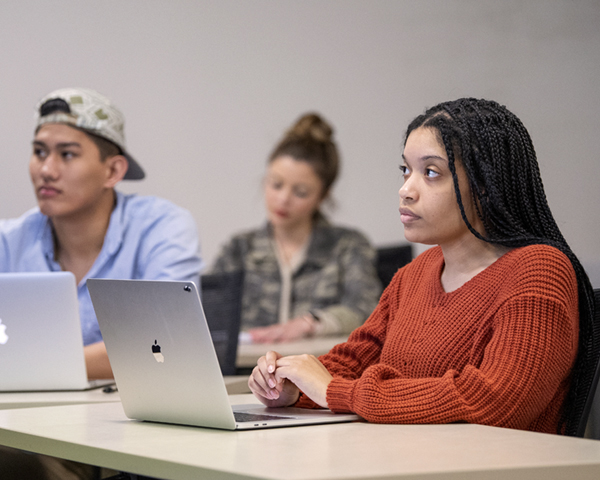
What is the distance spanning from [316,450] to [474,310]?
430 millimetres

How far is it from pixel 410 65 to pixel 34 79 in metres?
2.24

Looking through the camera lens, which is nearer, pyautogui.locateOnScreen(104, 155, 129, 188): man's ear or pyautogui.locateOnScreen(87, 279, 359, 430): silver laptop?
pyautogui.locateOnScreen(87, 279, 359, 430): silver laptop

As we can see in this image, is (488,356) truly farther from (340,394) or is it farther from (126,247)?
(126,247)

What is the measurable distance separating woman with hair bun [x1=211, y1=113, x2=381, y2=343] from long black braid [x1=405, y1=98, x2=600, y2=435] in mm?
2284

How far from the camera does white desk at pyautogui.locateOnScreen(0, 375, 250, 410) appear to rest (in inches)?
57.5

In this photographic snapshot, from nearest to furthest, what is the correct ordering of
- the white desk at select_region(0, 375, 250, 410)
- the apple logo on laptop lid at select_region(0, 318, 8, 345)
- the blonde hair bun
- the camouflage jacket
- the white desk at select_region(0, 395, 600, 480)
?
1. the white desk at select_region(0, 395, 600, 480)
2. the white desk at select_region(0, 375, 250, 410)
3. the apple logo on laptop lid at select_region(0, 318, 8, 345)
4. the camouflage jacket
5. the blonde hair bun

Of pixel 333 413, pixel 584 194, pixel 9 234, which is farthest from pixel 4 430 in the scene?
pixel 584 194

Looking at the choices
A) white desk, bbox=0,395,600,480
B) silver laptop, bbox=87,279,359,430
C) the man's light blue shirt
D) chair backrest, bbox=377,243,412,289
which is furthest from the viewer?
chair backrest, bbox=377,243,412,289

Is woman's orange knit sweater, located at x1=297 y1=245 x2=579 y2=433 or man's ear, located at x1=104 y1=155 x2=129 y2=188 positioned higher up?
man's ear, located at x1=104 y1=155 x2=129 y2=188

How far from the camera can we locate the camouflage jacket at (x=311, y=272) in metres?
3.69

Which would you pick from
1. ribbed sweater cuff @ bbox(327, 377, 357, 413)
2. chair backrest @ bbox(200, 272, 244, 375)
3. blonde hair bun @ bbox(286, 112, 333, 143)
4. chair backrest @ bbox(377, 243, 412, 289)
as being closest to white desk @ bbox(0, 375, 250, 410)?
ribbed sweater cuff @ bbox(327, 377, 357, 413)

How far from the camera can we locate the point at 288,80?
14.2 feet

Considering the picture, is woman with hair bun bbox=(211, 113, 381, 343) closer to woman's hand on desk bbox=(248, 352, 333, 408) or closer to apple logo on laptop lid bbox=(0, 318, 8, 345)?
apple logo on laptop lid bbox=(0, 318, 8, 345)

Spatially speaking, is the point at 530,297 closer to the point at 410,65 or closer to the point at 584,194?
the point at 584,194
